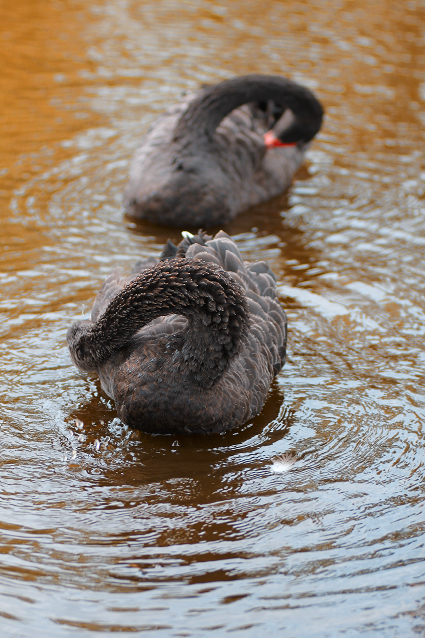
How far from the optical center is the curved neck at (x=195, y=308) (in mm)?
4984

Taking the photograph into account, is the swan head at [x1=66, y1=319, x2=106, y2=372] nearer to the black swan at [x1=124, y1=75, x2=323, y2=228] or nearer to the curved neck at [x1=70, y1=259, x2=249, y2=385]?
the curved neck at [x1=70, y1=259, x2=249, y2=385]

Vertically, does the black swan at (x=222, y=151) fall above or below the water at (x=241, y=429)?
above

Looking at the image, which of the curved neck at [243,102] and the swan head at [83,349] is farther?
the curved neck at [243,102]

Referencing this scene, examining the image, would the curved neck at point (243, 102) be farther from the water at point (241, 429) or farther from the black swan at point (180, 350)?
the black swan at point (180, 350)

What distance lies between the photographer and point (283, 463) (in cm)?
499

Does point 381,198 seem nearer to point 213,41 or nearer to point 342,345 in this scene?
point 342,345

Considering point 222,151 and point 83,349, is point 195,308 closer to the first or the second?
point 83,349

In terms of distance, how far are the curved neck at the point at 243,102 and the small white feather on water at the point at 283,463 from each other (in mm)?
4324

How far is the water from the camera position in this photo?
3.98 metres

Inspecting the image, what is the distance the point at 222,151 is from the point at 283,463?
4.44 meters

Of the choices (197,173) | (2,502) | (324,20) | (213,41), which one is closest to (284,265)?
(197,173)

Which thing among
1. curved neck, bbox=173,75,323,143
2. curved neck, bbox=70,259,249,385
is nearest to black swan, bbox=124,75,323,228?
curved neck, bbox=173,75,323,143

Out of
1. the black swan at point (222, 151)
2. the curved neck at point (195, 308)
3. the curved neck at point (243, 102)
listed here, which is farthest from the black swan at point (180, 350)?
the curved neck at point (243, 102)

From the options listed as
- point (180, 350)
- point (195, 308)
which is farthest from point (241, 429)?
point (195, 308)
